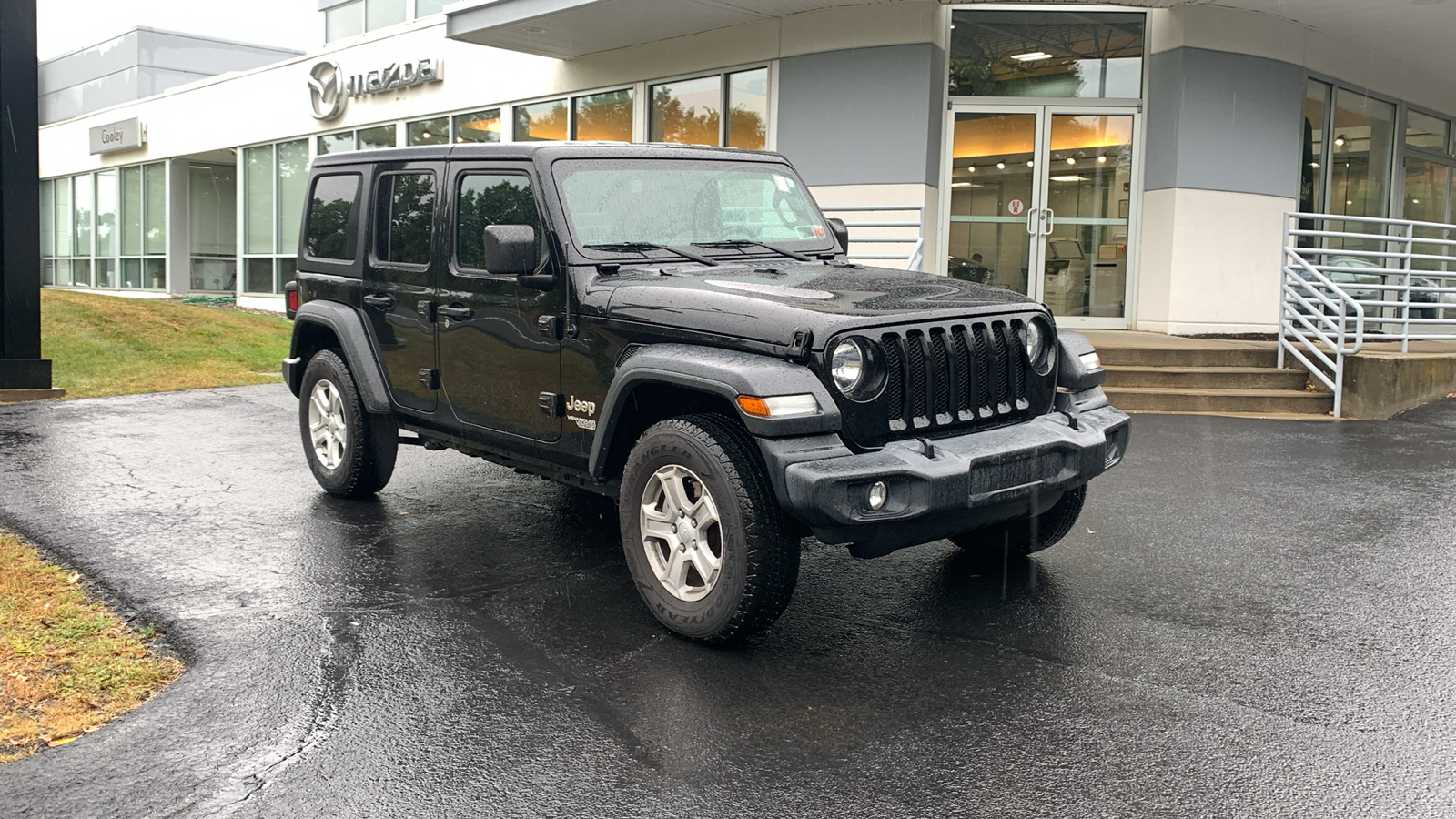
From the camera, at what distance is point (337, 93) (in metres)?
23.3

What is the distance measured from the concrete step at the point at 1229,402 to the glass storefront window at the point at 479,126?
489 inches

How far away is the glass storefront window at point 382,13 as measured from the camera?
899 inches

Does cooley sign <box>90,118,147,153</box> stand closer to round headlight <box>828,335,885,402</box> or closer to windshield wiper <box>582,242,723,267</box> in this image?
windshield wiper <box>582,242,723,267</box>

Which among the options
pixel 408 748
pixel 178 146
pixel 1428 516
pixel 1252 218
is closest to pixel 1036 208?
pixel 1252 218

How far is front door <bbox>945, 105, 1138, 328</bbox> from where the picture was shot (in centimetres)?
1512

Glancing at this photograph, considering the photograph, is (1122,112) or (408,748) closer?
(408,748)

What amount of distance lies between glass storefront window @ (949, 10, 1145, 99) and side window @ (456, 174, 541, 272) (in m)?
10.7

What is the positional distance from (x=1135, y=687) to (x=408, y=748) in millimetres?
2452

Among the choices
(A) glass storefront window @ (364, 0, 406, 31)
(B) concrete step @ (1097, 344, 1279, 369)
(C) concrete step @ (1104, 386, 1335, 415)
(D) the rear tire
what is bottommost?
(D) the rear tire

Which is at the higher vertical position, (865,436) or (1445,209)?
(1445,209)

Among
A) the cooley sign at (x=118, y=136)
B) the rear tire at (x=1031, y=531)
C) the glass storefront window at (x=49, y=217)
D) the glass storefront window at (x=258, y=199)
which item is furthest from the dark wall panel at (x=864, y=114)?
the glass storefront window at (x=49, y=217)

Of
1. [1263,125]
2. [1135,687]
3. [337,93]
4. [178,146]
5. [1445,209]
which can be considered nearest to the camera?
[1135,687]

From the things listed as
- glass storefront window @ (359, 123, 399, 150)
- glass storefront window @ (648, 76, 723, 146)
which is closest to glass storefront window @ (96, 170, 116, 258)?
glass storefront window @ (359, 123, 399, 150)

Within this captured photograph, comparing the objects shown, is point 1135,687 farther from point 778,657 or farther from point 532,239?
point 532,239
